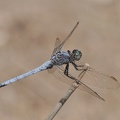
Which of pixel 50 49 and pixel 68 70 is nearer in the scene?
pixel 68 70

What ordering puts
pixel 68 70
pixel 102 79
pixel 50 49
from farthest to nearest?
pixel 50 49
pixel 68 70
pixel 102 79

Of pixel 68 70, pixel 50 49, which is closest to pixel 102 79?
pixel 68 70

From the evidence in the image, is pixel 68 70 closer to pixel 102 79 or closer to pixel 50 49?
pixel 102 79

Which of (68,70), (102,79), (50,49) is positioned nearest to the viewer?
(102,79)

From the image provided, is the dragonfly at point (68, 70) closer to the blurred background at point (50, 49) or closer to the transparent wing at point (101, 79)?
the transparent wing at point (101, 79)

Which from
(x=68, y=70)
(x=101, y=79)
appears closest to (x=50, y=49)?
(x=68, y=70)

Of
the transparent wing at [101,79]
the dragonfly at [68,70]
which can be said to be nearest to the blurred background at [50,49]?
the dragonfly at [68,70]

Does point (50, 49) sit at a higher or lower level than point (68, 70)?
higher

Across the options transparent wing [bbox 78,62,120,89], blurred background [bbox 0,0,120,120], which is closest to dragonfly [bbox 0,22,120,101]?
transparent wing [bbox 78,62,120,89]

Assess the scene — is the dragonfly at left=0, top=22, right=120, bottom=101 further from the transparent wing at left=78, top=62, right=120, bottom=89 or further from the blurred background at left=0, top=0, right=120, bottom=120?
the blurred background at left=0, top=0, right=120, bottom=120
